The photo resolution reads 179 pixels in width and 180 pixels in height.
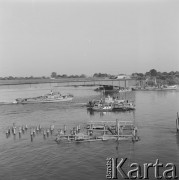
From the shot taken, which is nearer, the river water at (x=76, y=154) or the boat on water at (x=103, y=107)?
the river water at (x=76, y=154)

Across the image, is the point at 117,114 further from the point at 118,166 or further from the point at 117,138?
the point at 118,166

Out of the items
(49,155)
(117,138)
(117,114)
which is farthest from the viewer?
(117,114)

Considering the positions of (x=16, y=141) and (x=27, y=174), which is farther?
(x=16, y=141)

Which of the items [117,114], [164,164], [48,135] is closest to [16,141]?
[48,135]

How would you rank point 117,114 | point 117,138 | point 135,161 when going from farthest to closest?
point 117,114 → point 117,138 → point 135,161

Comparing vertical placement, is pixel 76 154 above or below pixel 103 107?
below

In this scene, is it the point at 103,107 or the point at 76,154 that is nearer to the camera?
the point at 76,154

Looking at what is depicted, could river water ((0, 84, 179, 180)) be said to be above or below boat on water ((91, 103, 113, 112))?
below

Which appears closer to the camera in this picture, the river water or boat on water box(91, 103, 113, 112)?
the river water

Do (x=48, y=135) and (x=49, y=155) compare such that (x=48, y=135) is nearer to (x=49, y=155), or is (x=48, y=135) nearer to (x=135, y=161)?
(x=49, y=155)

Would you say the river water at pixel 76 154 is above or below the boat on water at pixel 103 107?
below
